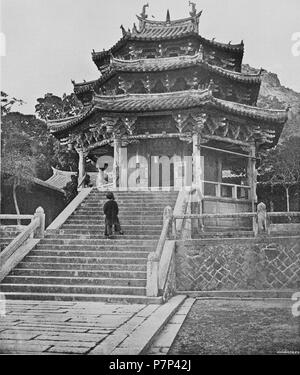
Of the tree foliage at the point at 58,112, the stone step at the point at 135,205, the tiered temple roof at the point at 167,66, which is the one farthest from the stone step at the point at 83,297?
the tree foliage at the point at 58,112

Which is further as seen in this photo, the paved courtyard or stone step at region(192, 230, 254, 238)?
stone step at region(192, 230, 254, 238)

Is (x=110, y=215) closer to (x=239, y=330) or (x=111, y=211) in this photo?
(x=111, y=211)

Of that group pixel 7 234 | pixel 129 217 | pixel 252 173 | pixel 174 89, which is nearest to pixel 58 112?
pixel 174 89

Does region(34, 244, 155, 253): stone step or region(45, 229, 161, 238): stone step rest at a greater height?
region(45, 229, 161, 238): stone step

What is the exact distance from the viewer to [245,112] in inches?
709

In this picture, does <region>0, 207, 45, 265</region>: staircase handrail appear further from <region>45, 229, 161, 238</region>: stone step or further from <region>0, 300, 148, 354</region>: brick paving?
<region>0, 300, 148, 354</region>: brick paving

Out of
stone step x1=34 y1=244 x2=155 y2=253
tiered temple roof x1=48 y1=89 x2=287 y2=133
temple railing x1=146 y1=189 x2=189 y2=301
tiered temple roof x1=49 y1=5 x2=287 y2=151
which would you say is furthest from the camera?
tiered temple roof x1=49 y1=5 x2=287 y2=151

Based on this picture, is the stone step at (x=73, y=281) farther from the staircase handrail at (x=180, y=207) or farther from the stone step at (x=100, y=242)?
the staircase handrail at (x=180, y=207)

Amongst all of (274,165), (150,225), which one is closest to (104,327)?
(150,225)

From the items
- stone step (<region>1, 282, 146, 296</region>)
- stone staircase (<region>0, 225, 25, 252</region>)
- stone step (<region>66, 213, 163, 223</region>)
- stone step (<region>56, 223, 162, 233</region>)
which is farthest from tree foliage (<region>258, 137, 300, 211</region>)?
stone step (<region>1, 282, 146, 296</region>)

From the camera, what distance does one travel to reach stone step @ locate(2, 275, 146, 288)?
9.81 meters

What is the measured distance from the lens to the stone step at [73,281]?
9.81 metres

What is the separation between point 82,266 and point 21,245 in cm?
227

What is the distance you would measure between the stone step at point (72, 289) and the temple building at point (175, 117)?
786 cm
